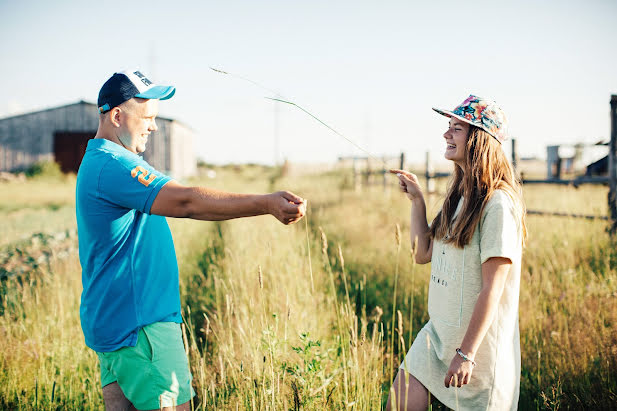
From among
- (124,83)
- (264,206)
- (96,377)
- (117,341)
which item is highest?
(124,83)

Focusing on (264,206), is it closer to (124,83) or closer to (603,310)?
(124,83)

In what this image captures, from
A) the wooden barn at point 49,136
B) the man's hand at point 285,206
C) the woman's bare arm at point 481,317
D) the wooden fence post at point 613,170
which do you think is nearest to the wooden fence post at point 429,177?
the wooden fence post at point 613,170

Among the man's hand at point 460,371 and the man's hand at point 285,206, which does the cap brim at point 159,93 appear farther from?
the man's hand at point 460,371

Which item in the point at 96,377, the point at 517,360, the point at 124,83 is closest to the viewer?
the point at 124,83

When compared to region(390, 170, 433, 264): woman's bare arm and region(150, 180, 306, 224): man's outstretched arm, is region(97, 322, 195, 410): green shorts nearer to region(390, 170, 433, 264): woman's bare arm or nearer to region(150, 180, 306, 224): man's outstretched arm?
region(150, 180, 306, 224): man's outstretched arm

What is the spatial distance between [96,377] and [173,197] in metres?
2.05

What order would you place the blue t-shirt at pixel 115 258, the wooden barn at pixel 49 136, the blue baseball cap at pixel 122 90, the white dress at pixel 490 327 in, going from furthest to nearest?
the wooden barn at pixel 49 136, the white dress at pixel 490 327, the blue baseball cap at pixel 122 90, the blue t-shirt at pixel 115 258

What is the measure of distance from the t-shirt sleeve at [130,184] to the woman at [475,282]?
1.27m

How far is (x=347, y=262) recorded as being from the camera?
567 cm

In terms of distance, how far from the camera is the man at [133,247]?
1451 mm

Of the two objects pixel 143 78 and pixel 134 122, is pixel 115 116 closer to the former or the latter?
pixel 134 122

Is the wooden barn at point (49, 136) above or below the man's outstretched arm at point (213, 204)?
above

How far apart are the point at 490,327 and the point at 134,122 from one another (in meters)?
1.83

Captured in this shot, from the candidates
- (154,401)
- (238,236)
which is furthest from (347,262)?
(154,401)
